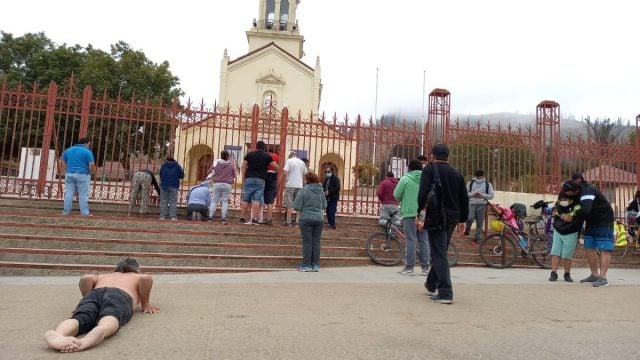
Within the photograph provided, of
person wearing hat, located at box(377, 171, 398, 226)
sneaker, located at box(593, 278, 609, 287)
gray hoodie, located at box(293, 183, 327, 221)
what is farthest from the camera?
person wearing hat, located at box(377, 171, 398, 226)

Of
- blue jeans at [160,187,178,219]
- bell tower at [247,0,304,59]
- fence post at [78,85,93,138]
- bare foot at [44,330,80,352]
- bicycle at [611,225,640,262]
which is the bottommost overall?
bare foot at [44,330,80,352]

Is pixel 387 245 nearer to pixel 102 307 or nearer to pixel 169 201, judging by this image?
pixel 169 201

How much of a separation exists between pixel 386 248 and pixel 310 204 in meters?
2.01

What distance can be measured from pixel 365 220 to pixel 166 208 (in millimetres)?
4427

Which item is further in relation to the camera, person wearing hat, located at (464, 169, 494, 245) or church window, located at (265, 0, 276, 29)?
church window, located at (265, 0, 276, 29)

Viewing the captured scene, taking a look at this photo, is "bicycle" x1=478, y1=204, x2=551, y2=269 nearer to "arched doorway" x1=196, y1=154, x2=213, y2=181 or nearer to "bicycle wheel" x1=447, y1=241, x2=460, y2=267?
"bicycle wheel" x1=447, y1=241, x2=460, y2=267

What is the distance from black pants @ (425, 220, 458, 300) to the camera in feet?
15.6

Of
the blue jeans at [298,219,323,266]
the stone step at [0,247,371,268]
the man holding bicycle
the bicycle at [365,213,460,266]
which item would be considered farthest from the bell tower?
the blue jeans at [298,219,323,266]

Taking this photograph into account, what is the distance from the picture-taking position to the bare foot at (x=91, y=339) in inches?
114

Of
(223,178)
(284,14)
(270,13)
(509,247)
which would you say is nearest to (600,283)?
(509,247)

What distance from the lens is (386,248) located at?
809 centimetres

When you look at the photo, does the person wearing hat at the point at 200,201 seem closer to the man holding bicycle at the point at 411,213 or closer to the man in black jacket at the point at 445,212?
the man holding bicycle at the point at 411,213

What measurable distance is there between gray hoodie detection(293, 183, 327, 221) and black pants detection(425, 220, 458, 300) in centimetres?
231

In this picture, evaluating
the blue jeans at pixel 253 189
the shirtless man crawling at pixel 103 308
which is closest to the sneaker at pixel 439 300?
the shirtless man crawling at pixel 103 308
